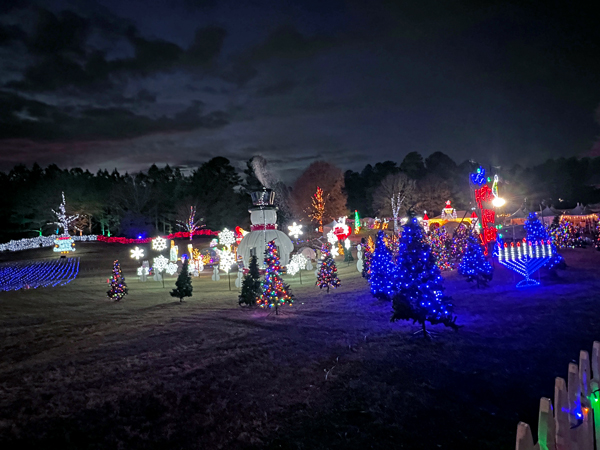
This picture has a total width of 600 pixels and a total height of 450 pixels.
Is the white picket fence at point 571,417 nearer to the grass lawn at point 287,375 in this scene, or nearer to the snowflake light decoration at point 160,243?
the grass lawn at point 287,375

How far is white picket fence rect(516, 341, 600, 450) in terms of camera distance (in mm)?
3100

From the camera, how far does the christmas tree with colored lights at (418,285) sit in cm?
855

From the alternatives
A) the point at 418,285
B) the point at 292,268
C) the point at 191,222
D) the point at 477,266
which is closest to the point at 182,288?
the point at 292,268

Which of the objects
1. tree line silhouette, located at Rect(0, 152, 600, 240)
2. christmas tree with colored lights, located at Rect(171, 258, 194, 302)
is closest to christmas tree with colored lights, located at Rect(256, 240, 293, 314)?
christmas tree with colored lights, located at Rect(171, 258, 194, 302)

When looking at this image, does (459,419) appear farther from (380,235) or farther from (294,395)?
(380,235)

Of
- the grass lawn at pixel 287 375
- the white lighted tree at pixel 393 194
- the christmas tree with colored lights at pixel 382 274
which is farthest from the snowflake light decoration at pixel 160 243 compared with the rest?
the white lighted tree at pixel 393 194

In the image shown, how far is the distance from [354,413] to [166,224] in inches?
2194

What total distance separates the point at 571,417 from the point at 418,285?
5.24m

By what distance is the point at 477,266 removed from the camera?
13.9 meters

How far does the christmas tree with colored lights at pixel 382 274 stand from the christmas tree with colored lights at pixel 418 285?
3.26 metres

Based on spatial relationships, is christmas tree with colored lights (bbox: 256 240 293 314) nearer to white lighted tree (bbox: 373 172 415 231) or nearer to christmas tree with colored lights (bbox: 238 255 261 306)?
christmas tree with colored lights (bbox: 238 255 261 306)

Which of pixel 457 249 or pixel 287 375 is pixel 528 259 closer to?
pixel 457 249

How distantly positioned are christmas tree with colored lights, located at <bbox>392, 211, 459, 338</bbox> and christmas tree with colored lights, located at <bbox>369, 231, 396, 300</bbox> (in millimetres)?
3257

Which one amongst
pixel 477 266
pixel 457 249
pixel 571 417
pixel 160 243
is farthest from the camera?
pixel 160 243
